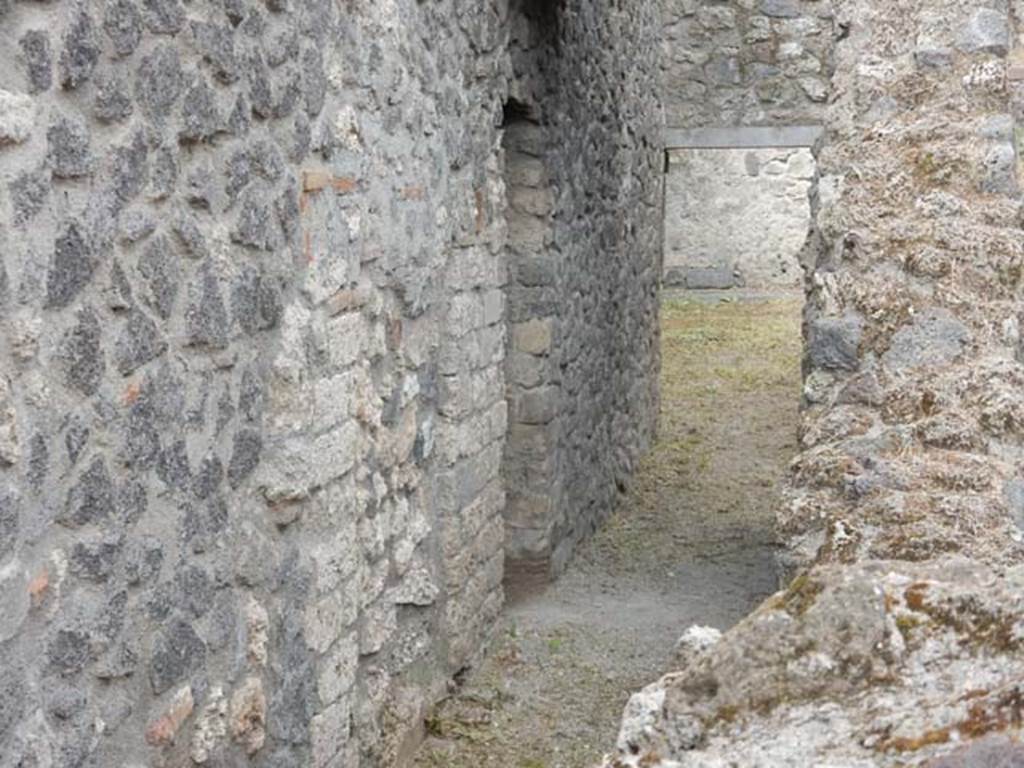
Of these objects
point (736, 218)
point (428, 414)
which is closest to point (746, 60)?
point (736, 218)

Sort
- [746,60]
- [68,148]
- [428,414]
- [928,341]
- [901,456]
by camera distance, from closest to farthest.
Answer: [68,148] → [901,456] → [928,341] → [428,414] → [746,60]

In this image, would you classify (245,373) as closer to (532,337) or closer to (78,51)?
(78,51)

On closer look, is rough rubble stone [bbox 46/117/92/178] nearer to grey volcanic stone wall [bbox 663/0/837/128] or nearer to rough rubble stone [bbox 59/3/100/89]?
rough rubble stone [bbox 59/3/100/89]

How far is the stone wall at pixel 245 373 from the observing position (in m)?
2.68

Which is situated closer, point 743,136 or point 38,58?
point 38,58

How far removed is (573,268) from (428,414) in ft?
7.38

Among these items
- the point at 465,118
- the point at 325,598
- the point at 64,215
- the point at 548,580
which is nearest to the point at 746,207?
the point at 548,580

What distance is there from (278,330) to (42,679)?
3.88 feet

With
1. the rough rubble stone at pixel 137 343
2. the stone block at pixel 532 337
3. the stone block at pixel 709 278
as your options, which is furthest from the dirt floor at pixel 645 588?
the stone block at pixel 709 278

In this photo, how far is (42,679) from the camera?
2711mm

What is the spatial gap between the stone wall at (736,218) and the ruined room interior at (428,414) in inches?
354

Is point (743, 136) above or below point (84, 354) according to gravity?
above

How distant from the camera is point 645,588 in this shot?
7.06 meters

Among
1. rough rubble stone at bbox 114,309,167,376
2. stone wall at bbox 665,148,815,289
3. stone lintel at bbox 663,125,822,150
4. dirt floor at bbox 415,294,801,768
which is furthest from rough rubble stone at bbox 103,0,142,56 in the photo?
stone wall at bbox 665,148,815,289
